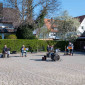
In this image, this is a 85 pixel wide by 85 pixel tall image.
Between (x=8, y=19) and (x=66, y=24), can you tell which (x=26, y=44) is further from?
(x=66, y=24)

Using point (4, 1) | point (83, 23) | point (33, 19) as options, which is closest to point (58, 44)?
point (33, 19)

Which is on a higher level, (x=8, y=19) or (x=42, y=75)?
(x=8, y=19)

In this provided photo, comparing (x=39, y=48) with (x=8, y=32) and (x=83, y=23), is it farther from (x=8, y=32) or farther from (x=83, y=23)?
(x=83, y=23)

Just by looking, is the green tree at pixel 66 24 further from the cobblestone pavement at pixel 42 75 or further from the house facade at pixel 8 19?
the cobblestone pavement at pixel 42 75

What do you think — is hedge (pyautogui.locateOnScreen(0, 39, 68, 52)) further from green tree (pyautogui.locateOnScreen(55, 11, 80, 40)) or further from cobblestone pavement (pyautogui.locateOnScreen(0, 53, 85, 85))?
cobblestone pavement (pyautogui.locateOnScreen(0, 53, 85, 85))

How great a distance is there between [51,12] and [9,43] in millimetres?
12252

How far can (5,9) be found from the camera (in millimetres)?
33156

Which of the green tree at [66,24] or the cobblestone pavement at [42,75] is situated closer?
the cobblestone pavement at [42,75]

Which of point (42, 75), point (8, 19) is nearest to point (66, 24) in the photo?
point (8, 19)

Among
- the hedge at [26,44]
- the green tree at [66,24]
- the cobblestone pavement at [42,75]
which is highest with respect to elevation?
the green tree at [66,24]

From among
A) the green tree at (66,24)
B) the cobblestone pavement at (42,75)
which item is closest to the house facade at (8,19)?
the green tree at (66,24)

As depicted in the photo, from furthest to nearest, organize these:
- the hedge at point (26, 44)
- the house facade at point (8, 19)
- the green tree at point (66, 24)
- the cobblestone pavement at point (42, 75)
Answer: the green tree at point (66, 24) < the house facade at point (8, 19) < the hedge at point (26, 44) < the cobblestone pavement at point (42, 75)

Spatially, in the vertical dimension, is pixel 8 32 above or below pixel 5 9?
below

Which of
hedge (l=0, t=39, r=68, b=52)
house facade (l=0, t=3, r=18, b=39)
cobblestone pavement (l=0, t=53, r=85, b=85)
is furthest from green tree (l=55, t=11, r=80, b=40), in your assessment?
cobblestone pavement (l=0, t=53, r=85, b=85)
